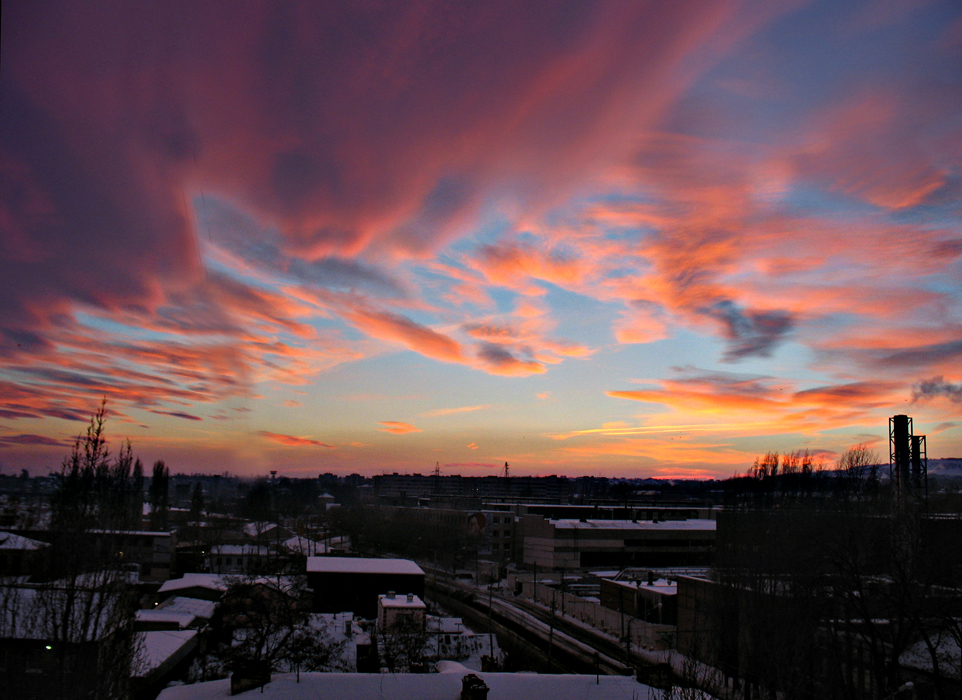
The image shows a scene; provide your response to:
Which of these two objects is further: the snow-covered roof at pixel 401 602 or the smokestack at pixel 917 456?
the smokestack at pixel 917 456

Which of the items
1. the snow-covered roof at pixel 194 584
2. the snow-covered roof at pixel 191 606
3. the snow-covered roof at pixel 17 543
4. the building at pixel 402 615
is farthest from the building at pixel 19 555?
the building at pixel 402 615

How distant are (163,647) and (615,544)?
3770 centimetres

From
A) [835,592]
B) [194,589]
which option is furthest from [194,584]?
[835,592]

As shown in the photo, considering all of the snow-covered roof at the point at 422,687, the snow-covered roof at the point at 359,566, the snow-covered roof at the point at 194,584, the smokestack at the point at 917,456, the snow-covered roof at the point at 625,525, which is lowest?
the snow-covered roof at the point at 194,584

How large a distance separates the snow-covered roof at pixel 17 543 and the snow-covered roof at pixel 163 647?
199 inches

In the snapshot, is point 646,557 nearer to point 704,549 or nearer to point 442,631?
point 704,549

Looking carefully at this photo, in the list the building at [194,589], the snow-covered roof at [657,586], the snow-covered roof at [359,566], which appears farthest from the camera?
the snow-covered roof at [359,566]

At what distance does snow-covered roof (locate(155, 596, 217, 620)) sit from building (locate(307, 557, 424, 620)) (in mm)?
5145

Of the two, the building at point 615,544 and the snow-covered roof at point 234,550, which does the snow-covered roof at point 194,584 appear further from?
the building at point 615,544

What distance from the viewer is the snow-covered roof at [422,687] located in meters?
13.3

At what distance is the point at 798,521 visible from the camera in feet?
91.8

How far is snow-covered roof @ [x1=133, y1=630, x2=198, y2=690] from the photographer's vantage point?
771 inches

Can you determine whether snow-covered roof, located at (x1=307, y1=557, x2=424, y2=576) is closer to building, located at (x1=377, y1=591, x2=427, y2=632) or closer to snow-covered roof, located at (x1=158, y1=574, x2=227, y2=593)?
snow-covered roof, located at (x1=158, y1=574, x2=227, y2=593)

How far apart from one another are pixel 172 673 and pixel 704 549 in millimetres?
43280
